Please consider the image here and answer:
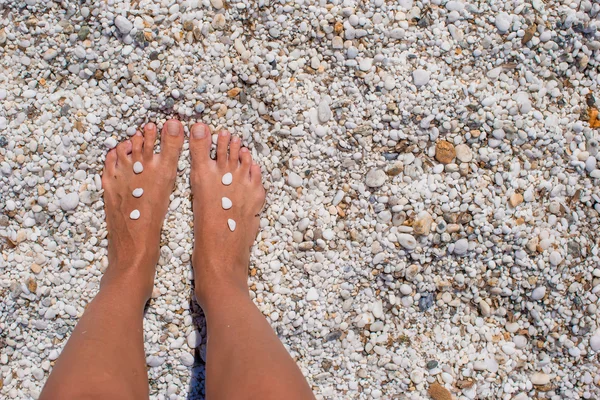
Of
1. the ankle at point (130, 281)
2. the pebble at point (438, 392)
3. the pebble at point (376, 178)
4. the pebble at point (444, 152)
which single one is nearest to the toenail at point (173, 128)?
the ankle at point (130, 281)

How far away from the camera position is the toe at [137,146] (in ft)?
7.59

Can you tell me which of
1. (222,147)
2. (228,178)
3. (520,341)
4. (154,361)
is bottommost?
(154,361)

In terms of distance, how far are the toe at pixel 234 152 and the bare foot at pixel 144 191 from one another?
0.20 metres

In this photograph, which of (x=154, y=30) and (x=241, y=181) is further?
(x=241, y=181)

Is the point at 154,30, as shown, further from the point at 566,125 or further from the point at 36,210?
the point at 566,125

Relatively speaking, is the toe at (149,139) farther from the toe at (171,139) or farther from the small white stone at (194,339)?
the small white stone at (194,339)

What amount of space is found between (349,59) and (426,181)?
22.3 inches

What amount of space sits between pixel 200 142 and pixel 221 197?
25 centimetres

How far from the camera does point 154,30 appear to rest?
2.19 metres

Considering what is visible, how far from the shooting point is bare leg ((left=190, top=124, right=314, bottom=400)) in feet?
6.07

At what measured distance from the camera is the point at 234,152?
7.69 feet

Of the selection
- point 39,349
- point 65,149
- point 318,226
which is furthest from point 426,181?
point 39,349

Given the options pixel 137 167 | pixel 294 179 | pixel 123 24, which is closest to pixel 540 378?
pixel 294 179

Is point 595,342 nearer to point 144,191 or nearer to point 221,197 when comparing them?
point 221,197
